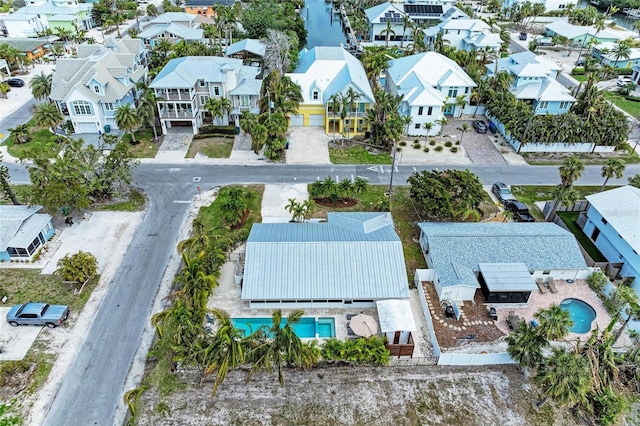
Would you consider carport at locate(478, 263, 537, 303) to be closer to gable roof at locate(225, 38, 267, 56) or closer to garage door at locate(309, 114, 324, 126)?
garage door at locate(309, 114, 324, 126)

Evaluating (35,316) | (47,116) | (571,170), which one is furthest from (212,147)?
(571,170)

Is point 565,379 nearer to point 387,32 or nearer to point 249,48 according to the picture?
point 249,48

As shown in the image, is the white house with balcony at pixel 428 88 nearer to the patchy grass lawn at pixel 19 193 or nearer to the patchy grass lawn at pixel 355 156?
the patchy grass lawn at pixel 355 156

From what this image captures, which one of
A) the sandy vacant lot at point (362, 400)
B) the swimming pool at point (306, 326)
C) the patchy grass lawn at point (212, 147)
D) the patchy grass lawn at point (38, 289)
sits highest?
the patchy grass lawn at point (212, 147)

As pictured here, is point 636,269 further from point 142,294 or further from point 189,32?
point 189,32

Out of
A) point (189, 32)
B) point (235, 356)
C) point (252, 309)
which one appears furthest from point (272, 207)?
point (189, 32)

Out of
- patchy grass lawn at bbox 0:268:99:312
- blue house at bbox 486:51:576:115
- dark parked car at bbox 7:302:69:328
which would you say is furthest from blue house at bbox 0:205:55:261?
blue house at bbox 486:51:576:115

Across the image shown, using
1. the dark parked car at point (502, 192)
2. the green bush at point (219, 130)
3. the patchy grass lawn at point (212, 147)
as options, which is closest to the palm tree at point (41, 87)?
the green bush at point (219, 130)
